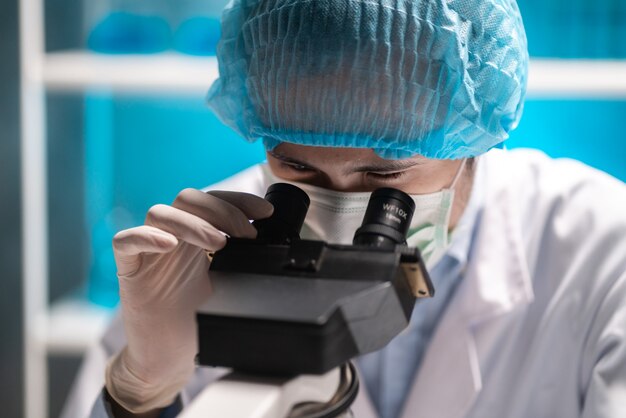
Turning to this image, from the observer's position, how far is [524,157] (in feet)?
4.84

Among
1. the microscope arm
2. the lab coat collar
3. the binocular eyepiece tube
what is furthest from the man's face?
the microscope arm

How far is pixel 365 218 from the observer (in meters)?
0.91

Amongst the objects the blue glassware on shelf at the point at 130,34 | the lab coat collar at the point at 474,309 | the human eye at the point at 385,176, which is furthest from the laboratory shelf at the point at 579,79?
the blue glassware on shelf at the point at 130,34

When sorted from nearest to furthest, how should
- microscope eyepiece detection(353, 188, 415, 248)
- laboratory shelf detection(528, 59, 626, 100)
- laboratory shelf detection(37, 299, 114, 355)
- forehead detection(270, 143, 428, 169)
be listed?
microscope eyepiece detection(353, 188, 415, 248) < forehead detection(270, 143, 428, 169) < laboratory shelf detection(528, 59, 626, 100) < laboratory shelf detection(37, 299, 114, 355)

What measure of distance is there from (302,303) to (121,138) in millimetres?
1559

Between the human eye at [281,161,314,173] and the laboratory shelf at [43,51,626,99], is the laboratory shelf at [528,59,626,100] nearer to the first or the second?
the laboratory shelf at [43,51,626,99]

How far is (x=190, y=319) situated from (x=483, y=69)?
0.54 m

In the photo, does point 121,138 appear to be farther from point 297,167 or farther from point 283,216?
point 283,216

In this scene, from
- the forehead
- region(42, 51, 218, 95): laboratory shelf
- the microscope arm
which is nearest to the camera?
the microscope arm

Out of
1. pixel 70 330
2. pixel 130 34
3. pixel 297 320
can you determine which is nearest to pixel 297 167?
pixel 297 320

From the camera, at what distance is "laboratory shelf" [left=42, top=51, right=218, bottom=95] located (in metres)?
1.93

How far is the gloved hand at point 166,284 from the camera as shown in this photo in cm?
93

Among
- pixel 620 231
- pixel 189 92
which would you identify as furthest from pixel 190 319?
pixel 189 92

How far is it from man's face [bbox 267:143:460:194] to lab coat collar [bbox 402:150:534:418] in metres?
0.23
